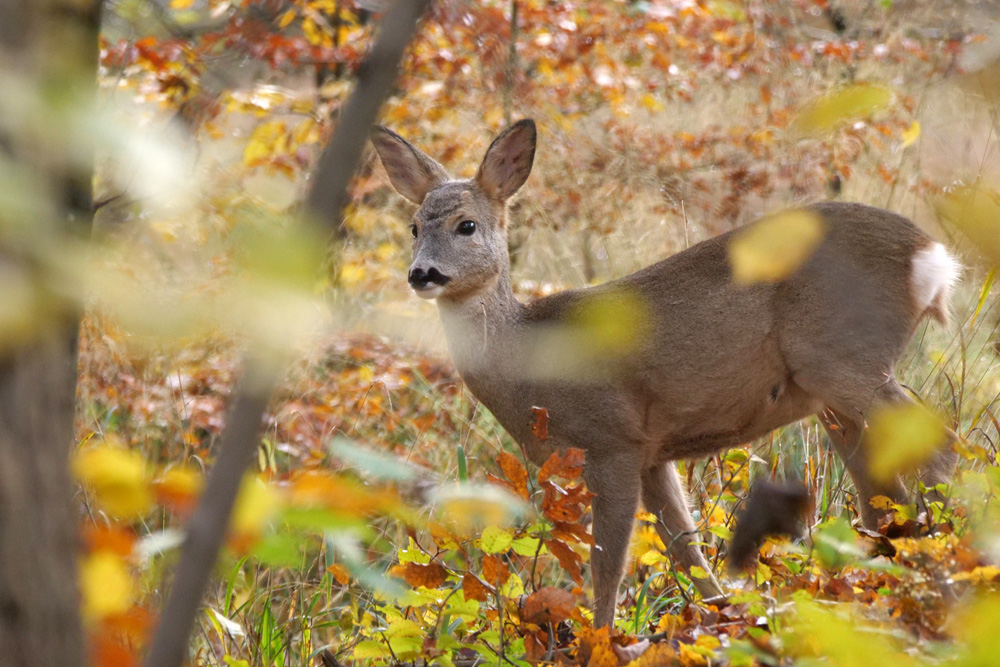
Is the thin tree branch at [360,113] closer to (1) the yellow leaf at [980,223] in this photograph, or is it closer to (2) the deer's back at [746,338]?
(1) the yellow leaf at [980,223]

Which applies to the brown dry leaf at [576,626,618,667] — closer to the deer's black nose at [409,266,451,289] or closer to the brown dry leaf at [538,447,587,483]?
the brown dry leaf at [538,447,587,483]

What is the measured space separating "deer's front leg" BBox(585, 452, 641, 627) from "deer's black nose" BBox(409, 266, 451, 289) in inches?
39.0

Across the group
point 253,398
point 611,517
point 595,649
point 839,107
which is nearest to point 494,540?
point 595,649

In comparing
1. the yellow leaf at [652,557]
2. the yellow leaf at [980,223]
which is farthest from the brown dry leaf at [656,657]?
the yellow leaf at [980,223]

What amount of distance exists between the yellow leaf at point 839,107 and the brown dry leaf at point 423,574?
1.59 meters

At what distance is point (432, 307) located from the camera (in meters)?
7.35

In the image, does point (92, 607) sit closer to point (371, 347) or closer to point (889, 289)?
point (889, 289)

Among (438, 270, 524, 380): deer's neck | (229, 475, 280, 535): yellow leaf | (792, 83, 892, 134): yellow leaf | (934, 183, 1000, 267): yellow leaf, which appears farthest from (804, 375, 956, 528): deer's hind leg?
(229, 475, 280, 535): yellow leaf

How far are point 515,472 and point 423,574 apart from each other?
0.37 meters

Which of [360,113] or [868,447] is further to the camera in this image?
[868,447]

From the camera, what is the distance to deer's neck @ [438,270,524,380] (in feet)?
15.2

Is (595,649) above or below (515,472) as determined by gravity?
below

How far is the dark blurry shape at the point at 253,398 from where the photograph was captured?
96 centimetres

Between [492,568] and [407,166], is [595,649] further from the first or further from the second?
[407,166]
